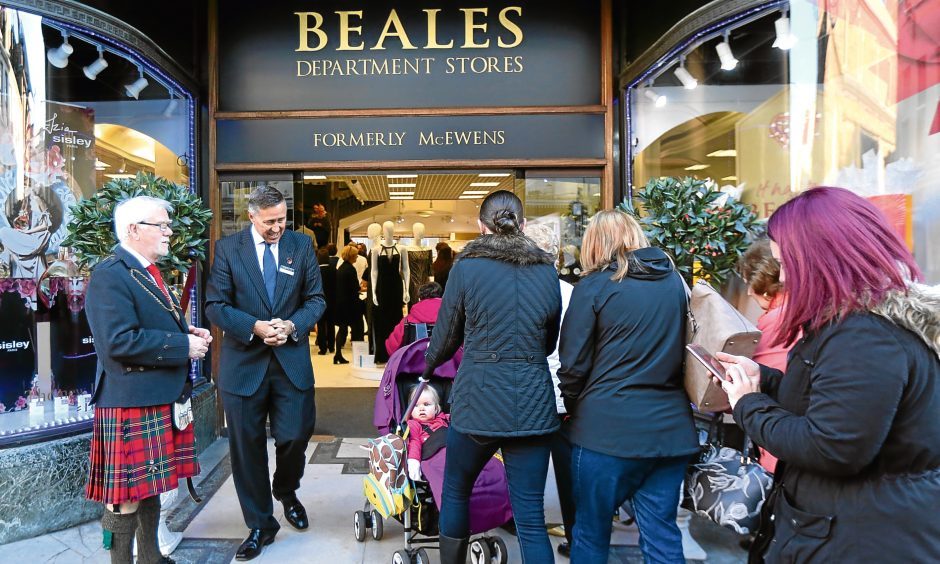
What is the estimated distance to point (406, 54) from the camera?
4676 mm

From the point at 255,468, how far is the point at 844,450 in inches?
101

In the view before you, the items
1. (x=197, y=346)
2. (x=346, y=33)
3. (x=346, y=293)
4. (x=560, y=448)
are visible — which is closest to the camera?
(x=197, y=346)

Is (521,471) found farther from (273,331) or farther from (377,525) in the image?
(273,331)

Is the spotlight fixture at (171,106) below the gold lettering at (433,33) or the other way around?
below

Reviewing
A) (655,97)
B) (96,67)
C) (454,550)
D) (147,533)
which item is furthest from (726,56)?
(147,533)

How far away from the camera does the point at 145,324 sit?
95.0 inches

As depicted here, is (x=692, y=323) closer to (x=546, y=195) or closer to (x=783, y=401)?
(x=783, y=401)

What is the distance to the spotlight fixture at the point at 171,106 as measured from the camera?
447 centimetres

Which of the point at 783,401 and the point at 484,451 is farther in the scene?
the point at 484,451

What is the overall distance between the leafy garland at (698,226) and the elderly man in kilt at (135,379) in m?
2.33

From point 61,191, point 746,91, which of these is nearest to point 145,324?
point 61,191

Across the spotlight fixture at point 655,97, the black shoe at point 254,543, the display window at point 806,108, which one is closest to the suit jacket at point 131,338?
the black shoe at point 254,543

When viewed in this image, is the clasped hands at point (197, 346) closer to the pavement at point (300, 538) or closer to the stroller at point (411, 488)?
the stroller at point (411, 488)

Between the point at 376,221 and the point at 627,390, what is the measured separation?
22.2 ft
